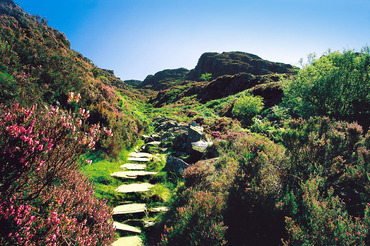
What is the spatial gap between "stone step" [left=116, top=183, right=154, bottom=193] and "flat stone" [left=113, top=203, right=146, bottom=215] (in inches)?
19.3

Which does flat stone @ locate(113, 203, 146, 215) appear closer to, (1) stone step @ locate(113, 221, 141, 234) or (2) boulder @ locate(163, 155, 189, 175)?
(1) stone step @ locate(113, 221, 141, 234)

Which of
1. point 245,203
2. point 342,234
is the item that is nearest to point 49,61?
point 245,203

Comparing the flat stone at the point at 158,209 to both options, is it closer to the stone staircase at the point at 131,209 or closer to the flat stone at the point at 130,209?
the stone staircase at the point at 131,209

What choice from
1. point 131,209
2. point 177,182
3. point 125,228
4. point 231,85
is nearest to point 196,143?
point 177,182

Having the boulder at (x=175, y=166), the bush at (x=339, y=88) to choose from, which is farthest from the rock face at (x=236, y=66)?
the boulder at (x=175, y=166)

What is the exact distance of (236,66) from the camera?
93.9 metres

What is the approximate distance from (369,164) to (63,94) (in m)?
10.6

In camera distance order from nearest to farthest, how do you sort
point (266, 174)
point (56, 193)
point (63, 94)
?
point (56, 193) → point (266, 174) → point (63, 94)

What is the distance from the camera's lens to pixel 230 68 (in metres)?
94.9

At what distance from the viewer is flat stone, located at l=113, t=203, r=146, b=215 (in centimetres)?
399

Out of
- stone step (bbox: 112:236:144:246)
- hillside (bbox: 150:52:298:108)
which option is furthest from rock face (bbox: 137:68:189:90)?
stone step (bbox: 112:236:144:246)

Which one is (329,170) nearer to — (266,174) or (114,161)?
(266,174)

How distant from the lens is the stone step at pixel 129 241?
3182mm

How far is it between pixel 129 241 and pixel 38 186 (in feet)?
6.64
